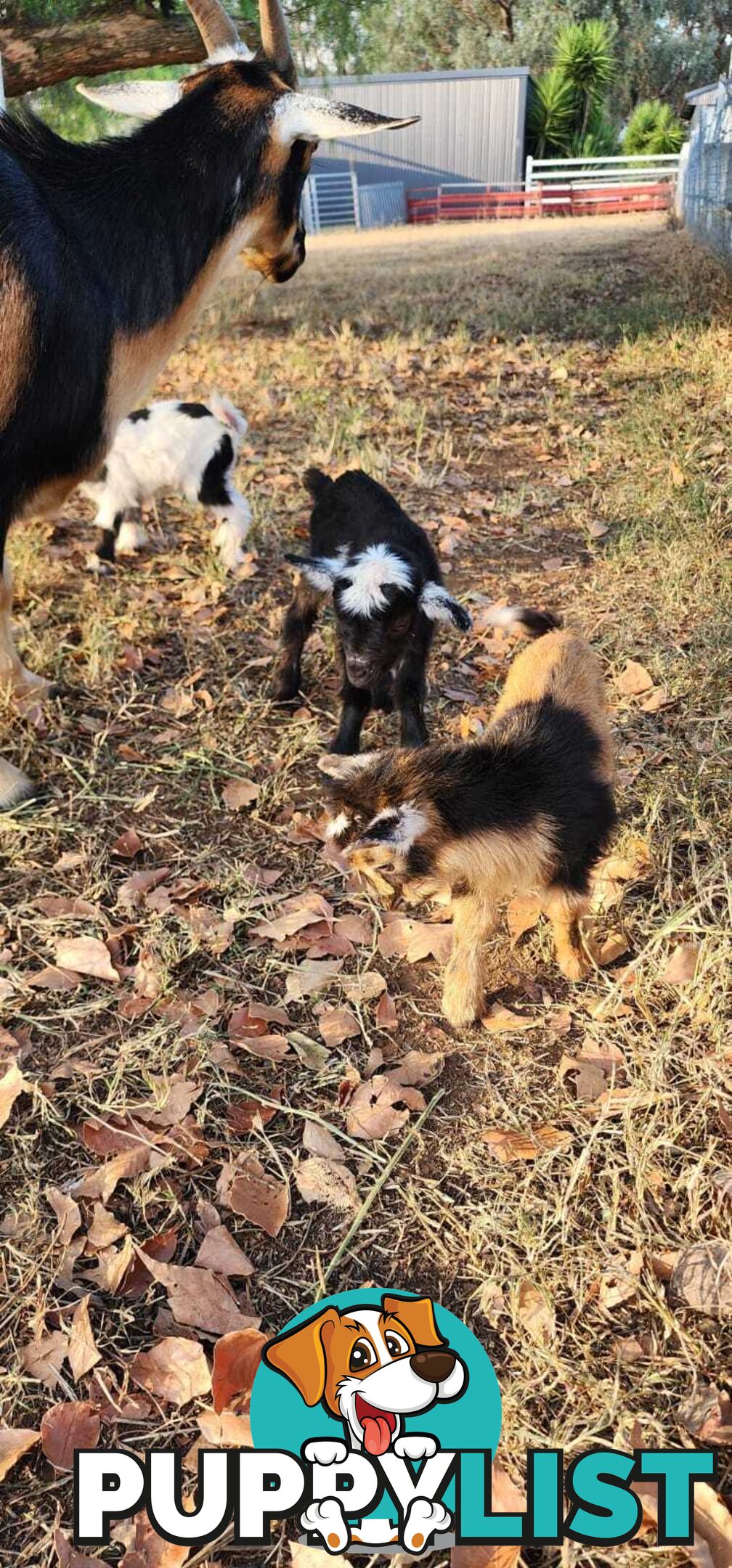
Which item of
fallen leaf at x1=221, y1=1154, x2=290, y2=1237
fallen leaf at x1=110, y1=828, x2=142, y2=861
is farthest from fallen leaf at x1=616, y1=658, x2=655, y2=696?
fallen leaf at x1=221, y1=1154, x2=290, y2=1237

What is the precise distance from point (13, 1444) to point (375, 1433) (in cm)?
83

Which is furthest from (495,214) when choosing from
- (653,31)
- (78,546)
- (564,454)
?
(78,546)

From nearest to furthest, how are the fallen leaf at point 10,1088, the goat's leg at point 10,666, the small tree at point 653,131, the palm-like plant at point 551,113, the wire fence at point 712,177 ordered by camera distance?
the fallen leaf at point 10,1088 < the goat's leg at point 10,666 < the wire fence at point 712,177 < the small tree at point 653,131 < the palm-like plant at point 551,113

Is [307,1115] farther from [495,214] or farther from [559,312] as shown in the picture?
[495,214]

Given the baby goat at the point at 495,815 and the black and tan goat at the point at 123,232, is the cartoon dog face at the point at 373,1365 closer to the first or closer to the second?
the baby goat at the point at 495,815


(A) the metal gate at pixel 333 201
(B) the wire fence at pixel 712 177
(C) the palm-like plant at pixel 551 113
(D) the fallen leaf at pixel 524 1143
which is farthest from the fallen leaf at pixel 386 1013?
(C) the palm-like plant at pixel 551 113

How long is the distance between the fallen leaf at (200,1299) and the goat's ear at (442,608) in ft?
8.32

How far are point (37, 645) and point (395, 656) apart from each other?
2166 mm

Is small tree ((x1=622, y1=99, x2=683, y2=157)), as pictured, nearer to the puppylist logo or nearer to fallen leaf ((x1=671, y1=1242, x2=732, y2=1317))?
fallen leaf ((x1=671, y1=1242, x2=732, y2=1317))

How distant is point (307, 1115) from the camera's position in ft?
10.0

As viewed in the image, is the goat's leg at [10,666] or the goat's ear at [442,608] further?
the goat's leg at [10,666]

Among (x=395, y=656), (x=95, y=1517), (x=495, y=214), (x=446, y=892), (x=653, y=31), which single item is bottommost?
(x=95, y=1517)

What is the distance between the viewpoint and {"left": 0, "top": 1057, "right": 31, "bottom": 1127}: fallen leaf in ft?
10.0

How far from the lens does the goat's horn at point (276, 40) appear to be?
14.1 feet
